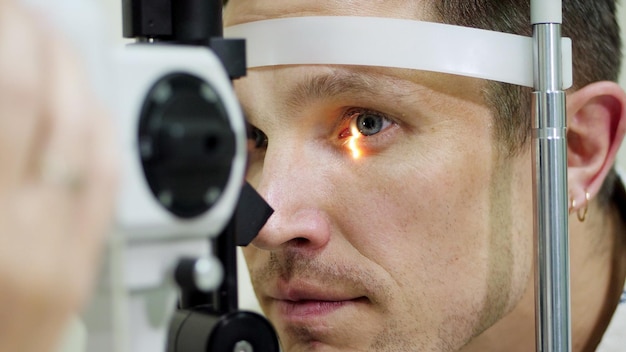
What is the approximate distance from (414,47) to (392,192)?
7.1 inches

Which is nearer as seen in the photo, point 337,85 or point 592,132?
point 337,85

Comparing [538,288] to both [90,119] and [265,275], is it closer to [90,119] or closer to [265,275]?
[265,275]

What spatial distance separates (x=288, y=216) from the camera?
1.04 metres

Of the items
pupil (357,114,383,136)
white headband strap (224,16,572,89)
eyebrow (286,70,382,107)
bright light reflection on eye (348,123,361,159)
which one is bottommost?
bright light reflection on eye (348,123,361,159)

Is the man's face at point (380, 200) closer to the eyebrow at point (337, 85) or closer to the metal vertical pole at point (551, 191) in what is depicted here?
the eyebrow at point (337, 85)

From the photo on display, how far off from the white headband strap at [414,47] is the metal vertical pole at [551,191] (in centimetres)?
5

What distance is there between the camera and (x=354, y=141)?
1.08 meters

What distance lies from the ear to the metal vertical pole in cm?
18

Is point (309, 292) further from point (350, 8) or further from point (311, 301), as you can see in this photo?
point (350, 8)

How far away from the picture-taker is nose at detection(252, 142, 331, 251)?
1.03 m

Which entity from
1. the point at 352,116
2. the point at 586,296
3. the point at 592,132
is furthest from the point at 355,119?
the point at 586,296

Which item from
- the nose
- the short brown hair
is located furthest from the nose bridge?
the short brown hair

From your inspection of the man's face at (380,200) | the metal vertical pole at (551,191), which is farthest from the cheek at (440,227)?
the metal vertical pole at (551,191)

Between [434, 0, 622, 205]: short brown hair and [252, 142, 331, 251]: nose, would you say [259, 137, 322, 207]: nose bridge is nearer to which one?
[252, 142, 331, 251]: nose
